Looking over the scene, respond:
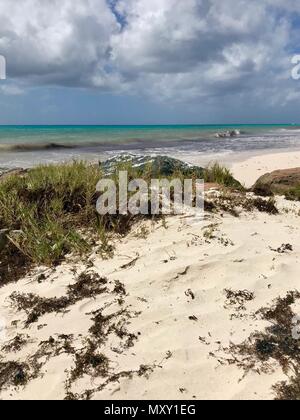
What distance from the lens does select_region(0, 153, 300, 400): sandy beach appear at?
2574 millimetres

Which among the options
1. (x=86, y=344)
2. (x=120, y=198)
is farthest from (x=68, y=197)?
(x=86, y=344)

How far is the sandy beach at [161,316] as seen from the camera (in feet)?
8.45

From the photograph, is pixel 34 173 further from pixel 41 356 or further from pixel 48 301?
pixel 41 356

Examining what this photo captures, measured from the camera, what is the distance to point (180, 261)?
12.6ft

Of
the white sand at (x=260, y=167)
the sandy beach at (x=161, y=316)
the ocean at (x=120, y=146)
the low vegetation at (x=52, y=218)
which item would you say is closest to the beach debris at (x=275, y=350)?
the sandy beach at (x=161, y=316)

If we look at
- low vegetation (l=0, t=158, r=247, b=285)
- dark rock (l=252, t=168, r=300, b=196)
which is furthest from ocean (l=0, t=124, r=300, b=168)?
dark rock (l=252, t=168, r=300, b=196)

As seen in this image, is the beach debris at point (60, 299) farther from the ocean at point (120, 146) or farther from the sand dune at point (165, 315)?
the ocean at point (120, 146)

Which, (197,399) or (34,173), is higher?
(34,173)

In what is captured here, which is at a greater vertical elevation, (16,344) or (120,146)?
(120,146)

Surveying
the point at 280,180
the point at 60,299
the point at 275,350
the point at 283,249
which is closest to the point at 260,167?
the point at 280,180

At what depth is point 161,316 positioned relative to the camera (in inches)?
125

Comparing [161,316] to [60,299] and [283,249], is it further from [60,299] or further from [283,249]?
[283,249]

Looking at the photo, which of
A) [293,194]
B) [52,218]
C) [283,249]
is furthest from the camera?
[293,194]

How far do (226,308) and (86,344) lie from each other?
3.65ft
